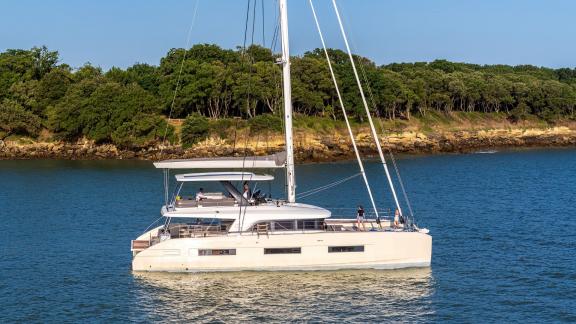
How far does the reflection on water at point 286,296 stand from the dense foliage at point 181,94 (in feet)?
166

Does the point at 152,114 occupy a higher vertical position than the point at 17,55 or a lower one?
lower

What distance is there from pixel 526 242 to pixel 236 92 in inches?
2284

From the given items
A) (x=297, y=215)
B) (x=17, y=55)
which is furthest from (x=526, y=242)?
(x=17, y=55)

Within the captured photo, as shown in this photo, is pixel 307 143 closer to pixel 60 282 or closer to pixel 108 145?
pixel 108 145

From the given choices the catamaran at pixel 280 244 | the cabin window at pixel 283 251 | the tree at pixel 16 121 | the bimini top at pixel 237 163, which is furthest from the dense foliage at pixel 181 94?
the cabin window at pixel 283 251

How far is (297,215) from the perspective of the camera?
89.6ft

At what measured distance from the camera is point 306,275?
88.4ft

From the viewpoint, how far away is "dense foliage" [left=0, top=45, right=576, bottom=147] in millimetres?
84062

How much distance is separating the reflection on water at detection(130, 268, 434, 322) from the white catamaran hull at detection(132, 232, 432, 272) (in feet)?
1.07

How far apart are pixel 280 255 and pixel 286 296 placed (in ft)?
8.07

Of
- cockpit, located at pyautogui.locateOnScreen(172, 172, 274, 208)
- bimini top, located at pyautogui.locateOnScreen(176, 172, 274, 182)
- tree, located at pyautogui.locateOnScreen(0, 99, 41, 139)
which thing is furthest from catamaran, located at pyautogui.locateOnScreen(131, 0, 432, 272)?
tree, located at pyautogui.locateOnScreen(0, 99, 41, 139)

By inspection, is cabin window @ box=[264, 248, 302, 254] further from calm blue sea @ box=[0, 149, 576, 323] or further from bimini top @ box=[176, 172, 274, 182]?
bimini top @ box=[176, 172, 274, 182]

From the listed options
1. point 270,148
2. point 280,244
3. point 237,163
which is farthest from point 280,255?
point 270,148

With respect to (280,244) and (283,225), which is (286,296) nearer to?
(280,244)
